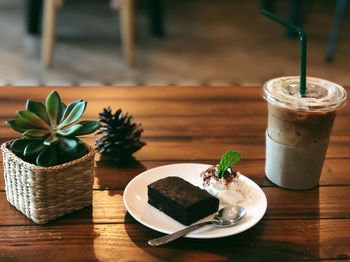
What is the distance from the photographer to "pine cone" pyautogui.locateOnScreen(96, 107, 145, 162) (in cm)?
104

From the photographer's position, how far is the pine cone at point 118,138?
104 cm

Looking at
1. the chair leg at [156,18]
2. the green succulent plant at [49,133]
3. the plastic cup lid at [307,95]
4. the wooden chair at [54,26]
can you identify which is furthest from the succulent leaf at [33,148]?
the chair leg at [156,18]

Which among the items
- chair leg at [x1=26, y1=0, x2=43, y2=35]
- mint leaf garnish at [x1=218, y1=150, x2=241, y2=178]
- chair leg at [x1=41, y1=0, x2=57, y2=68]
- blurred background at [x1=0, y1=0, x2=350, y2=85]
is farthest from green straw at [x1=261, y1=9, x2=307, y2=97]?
chair leg at [x1=26, y1=0, x2=43, y2=35]

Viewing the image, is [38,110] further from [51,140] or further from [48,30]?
[48,30]

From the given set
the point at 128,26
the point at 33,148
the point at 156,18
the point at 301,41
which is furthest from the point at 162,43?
the point at 33,148

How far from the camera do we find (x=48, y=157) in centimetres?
84

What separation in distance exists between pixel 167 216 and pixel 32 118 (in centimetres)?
26

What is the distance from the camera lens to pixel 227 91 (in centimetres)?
141

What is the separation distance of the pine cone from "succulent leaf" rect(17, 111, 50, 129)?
19 centimetres

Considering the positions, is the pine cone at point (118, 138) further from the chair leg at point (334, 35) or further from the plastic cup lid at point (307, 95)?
the chair leg at point (334, 35)

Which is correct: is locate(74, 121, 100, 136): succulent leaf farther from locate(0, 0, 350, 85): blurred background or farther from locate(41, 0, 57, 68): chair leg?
locate(41, 0, 57, 68): chair leg

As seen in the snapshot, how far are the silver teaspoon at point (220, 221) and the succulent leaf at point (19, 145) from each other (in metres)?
0.24

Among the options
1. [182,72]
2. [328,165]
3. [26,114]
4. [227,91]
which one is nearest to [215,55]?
[182,72]

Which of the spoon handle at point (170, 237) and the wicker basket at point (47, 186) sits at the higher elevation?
the wicker basket at point (47, 186)
